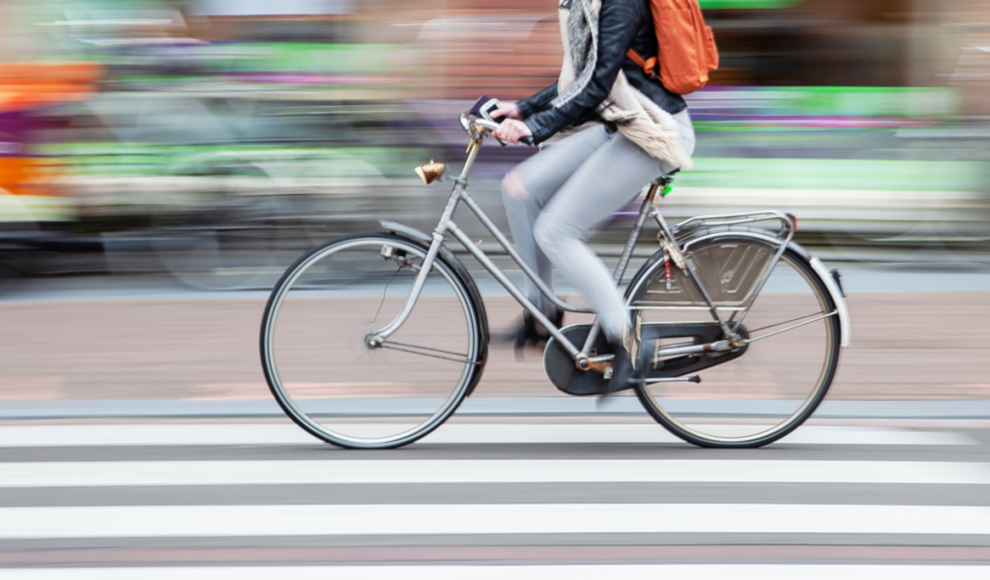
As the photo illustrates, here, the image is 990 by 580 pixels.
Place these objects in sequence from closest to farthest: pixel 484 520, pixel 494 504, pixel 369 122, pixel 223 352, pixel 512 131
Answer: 1. pixel 484 520
2. pixel 494 504
3. pixel 512 131
4. pixel 223 352
5. pixel 369 122

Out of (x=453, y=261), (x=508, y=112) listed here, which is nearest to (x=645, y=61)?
(x=508, y=112)

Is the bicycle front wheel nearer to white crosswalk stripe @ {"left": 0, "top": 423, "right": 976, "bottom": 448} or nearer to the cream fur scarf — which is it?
white crosswalk stripe @ {"left": 0, "top": 423, "right": 976, "bottom": 448}

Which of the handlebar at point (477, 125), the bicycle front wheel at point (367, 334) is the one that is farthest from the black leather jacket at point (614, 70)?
the bicycle front wheel at point (367, 334)

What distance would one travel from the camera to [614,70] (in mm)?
3955

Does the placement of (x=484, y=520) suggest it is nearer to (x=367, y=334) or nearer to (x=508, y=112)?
(x=367, y=334)

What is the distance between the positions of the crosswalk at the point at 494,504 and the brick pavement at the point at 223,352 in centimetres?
62

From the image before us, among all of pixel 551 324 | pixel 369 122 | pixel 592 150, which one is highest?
pixel 592 150

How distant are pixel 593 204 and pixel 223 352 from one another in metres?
2.94

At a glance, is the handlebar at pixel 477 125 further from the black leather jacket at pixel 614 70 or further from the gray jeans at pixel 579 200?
the gray jeans at pixel 579 200

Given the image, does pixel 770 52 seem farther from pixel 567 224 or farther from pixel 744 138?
pixel 567 224

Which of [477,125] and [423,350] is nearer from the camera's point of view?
[477,125]

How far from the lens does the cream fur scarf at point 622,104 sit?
13.1 ft

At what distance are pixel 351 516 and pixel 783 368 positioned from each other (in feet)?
6.07

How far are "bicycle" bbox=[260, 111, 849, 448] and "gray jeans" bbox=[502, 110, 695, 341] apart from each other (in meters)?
0.08
